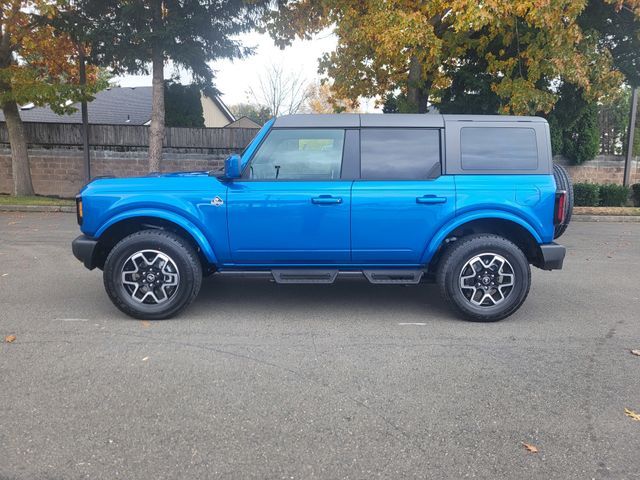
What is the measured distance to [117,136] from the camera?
17344 mm

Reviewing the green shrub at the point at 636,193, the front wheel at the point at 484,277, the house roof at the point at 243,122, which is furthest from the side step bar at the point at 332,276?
the house roof at the point at 243,122

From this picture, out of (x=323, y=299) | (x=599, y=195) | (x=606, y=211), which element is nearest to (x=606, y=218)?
(x=606, y=211)

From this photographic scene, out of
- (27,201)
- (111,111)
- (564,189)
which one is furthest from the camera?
(111,111)

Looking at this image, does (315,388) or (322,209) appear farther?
(322,209)

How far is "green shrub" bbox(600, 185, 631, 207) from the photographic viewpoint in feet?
52.9

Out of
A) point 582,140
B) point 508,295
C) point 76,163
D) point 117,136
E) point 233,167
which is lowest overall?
point 508,295

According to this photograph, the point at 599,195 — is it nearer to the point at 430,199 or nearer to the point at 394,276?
the point at 430,199

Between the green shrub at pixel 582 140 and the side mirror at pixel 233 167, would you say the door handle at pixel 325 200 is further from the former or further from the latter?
the green shrub at pixel 582 140

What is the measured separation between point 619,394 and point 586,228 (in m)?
10.1

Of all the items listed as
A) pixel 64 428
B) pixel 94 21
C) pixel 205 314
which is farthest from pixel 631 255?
pixel 94 21

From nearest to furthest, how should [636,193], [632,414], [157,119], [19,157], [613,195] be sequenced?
[632,414] < [157,119] < [19,157] < [613,195] < [636,193]

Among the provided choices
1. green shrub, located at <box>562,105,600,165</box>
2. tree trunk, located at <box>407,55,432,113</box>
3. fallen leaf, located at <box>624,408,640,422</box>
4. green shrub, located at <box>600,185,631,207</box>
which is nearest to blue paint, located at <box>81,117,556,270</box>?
fallen leaf, located at <box>624,408,640,422</box>

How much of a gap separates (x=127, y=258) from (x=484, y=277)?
11.0 ft

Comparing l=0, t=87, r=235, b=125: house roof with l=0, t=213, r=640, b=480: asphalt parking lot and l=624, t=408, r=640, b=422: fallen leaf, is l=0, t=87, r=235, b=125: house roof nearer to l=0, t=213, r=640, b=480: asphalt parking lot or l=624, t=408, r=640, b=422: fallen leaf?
l=0, t=213, r=640, b=480: asphalt parking lot
